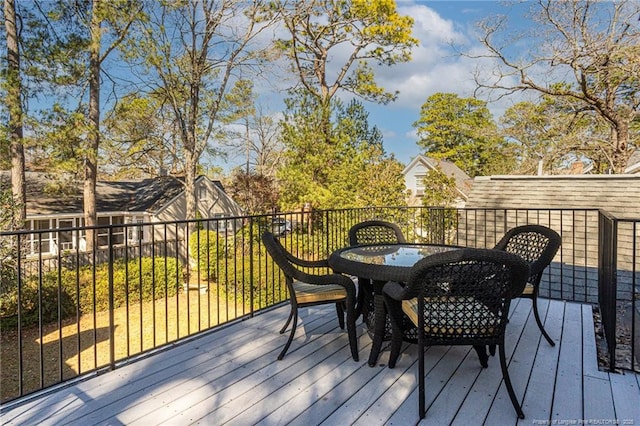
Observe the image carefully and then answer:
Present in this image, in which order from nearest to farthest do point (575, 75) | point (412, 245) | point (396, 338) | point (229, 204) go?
point (396, 338), point (412, 245), point (575, 75), point (229, 204)

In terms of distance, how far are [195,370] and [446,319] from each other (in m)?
1.59

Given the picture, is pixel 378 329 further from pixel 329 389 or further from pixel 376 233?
pixel 376 233

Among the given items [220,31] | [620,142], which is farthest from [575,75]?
[220,31]

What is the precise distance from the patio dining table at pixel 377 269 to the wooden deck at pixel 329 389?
0.22m

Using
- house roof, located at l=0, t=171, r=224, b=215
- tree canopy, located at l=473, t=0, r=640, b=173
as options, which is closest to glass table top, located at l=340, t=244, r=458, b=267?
tree canopy, located at l=473, t=0, r=640, b=173

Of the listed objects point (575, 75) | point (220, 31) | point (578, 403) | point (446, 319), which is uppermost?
point (220, 31)

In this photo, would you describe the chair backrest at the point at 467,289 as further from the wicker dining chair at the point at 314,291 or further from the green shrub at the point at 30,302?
Result: the green shrub at the point at 30,302

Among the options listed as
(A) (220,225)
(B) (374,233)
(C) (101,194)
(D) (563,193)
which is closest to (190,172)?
(A) (220,225)

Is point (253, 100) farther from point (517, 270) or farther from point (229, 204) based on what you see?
point (517, 270)

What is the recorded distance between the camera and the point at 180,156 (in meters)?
14.9

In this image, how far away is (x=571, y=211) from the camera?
739 centimetres

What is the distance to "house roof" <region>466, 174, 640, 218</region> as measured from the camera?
22.6 feet

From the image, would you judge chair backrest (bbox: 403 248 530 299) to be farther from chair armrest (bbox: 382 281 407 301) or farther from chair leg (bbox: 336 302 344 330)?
chair leg (bbox: 336 302 344 330)

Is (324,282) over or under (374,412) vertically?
over
